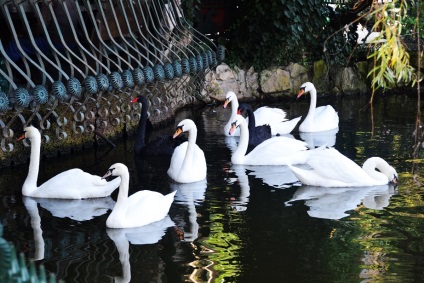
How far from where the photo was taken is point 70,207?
880 centimetres

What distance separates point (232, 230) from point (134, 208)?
87 cm

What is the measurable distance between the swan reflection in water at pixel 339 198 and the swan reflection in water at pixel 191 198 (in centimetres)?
90

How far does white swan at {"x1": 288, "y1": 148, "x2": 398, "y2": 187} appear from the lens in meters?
9.59

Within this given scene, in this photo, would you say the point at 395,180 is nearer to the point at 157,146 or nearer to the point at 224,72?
the point at 157,146

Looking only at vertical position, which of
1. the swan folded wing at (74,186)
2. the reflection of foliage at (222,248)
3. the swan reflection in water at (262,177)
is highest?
the swan folded wing at (74,186)

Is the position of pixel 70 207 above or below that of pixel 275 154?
below

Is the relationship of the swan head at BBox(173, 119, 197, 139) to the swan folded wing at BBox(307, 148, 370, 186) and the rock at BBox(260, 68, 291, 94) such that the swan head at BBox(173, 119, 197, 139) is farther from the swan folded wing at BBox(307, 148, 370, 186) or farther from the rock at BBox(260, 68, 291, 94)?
the rock at BBox(260, 68, 291, 94)

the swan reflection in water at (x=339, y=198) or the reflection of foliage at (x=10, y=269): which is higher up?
the reflection of foliage at (x=10, y=269)

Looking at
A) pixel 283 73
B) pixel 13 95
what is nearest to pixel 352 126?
pixel 283 73

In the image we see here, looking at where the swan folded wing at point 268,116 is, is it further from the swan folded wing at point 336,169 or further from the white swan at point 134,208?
the white swan at point 134,208

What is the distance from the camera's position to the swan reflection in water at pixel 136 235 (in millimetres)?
7273

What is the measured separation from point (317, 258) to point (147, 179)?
3.50 metres

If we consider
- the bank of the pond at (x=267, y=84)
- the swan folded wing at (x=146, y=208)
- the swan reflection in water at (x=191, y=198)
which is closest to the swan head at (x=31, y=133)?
the swan reflection in water at (x=191, y=198)

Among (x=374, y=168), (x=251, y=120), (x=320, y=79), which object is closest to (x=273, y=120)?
(x=251, y=120)
